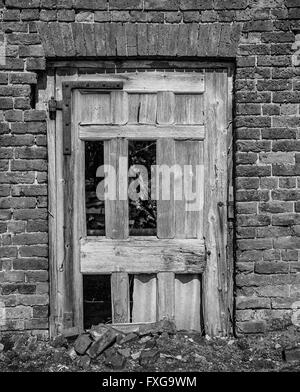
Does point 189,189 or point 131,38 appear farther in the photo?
point 189,189

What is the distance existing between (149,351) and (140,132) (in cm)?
181

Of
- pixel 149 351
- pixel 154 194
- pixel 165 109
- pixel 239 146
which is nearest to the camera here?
pixel 149 351

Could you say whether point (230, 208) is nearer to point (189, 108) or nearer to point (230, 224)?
point (230, 224)

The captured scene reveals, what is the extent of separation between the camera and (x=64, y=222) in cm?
392

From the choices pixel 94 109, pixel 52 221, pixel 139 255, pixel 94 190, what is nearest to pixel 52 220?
pixel 52 221

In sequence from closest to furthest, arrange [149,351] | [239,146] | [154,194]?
[149,351], [239,146], [154,194]

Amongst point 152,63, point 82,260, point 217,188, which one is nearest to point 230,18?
point 152,63

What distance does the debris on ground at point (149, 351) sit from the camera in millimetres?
3570

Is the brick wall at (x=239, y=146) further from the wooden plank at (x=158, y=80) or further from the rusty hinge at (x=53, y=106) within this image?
the wooden plank at (x=158, y=80)

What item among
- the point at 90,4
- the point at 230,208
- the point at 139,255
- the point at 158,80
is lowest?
the point at 139,255

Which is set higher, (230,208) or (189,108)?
(189,108)

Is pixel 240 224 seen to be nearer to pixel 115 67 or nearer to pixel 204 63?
pixel 204 63

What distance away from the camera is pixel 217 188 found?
3943 millimetres

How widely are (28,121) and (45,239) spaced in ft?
3.24
